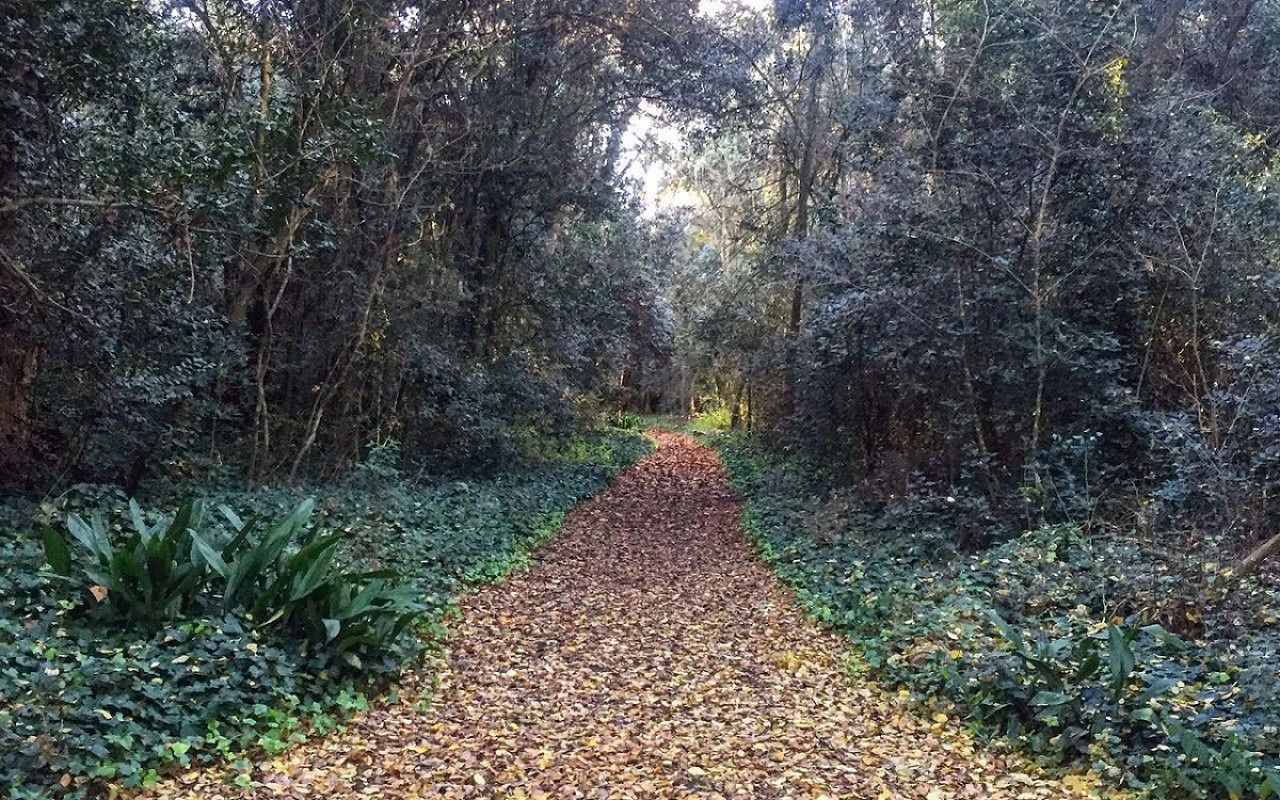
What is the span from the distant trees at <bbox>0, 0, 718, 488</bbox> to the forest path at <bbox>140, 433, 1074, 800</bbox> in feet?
13.3

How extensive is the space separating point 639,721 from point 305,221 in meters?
7.48

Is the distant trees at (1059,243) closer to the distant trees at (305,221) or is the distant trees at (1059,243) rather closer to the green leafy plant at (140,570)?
the distant trees at (305,221)

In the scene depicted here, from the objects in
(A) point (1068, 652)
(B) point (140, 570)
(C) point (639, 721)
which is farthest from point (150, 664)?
(A) point (1068, 652)

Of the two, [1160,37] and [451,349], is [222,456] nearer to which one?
[451,349]

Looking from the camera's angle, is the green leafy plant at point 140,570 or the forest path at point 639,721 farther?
the green leafy plant at point 140,570

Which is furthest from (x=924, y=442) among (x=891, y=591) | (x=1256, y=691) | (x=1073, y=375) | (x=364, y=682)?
(x=364, y=682)

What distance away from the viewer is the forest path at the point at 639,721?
4473 mm

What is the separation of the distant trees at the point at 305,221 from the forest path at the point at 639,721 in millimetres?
4056

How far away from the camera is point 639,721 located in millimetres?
5473

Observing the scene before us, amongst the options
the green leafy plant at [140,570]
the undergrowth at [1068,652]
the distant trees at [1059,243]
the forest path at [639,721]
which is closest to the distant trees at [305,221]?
the green leafy plant at [140,570]

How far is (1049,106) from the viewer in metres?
9.55

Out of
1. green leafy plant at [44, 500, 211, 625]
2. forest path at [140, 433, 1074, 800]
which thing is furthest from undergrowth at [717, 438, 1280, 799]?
green leafy plant at [44, 500, 211, 625]

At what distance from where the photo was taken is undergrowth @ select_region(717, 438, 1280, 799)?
14.2 feet

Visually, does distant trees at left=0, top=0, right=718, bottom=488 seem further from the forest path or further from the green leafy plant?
the forest path
